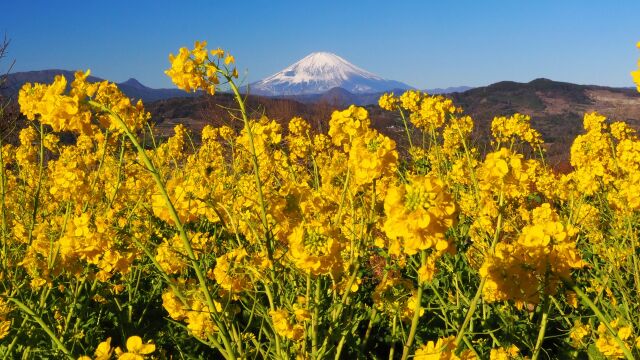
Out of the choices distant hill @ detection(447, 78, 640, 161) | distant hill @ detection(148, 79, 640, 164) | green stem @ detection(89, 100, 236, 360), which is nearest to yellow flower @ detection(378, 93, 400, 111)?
green stem @ detection(89, 100, 236, 360)

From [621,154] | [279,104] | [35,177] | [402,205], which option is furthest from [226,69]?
[279,104]

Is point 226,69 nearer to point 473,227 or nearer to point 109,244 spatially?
point 109,244

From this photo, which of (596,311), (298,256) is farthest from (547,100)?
(596,311)

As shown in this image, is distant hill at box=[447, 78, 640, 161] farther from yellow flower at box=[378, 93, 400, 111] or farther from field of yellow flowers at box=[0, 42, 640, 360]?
field of yellow flowers at box=[0, 42, 640, 360]

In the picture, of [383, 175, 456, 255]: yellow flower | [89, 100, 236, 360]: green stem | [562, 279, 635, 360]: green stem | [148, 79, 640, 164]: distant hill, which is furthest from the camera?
[148, 79, 640, 164]: distant hill

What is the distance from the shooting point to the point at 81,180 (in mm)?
3010

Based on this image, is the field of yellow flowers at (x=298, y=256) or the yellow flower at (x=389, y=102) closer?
the field of yellow flowers at (x=298, y=256)

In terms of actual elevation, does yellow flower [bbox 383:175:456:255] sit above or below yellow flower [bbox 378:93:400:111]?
below

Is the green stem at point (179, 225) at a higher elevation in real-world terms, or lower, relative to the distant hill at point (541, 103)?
lower

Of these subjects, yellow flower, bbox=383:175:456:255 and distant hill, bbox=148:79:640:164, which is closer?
yellow flower, bbox=383:175:456:255


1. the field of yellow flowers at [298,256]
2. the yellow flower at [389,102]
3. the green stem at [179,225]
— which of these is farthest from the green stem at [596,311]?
the yellow flower at [389,102]

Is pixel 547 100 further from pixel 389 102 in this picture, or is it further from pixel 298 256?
pixel 298 256

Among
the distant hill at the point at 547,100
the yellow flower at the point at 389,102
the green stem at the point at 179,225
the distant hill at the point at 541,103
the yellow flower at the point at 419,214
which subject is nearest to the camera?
the yellow flower at the point at 419,214

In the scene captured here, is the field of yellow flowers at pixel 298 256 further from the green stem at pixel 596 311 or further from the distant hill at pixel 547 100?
the distant hill at pixel 547 100
